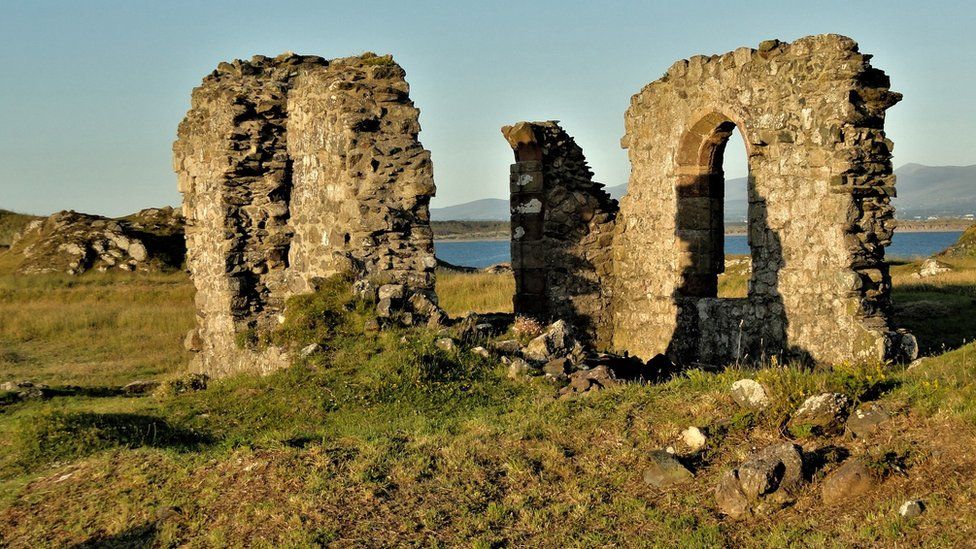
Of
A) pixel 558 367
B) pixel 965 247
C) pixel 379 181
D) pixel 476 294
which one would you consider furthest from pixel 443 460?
pixel 965 247

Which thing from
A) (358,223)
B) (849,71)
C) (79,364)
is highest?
(849,71)

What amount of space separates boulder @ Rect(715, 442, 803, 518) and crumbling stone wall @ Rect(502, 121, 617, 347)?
345 inches

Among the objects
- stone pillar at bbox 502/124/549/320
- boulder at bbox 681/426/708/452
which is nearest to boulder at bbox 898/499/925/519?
boulder at bbox 681/426/708/452

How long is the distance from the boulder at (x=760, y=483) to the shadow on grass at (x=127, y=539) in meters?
3.49

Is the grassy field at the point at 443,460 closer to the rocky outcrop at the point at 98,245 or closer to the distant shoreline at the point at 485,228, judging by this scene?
the rocky outcrop at the point at 98,245

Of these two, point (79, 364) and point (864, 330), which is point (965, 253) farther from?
point (79, 364)

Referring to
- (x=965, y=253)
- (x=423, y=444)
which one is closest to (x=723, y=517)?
(x=423, y=444)

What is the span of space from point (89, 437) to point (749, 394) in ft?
17.1

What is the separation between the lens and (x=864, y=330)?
10.7m

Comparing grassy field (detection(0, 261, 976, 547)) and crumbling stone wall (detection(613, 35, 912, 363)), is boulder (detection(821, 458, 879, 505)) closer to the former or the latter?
grassy field (detection(0, 261, 976, 547))

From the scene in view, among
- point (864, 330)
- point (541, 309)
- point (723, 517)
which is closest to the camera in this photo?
point (723, 517)

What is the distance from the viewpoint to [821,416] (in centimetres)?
630

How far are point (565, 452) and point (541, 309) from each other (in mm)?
7968

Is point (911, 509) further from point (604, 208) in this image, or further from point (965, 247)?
point (965, 247)
